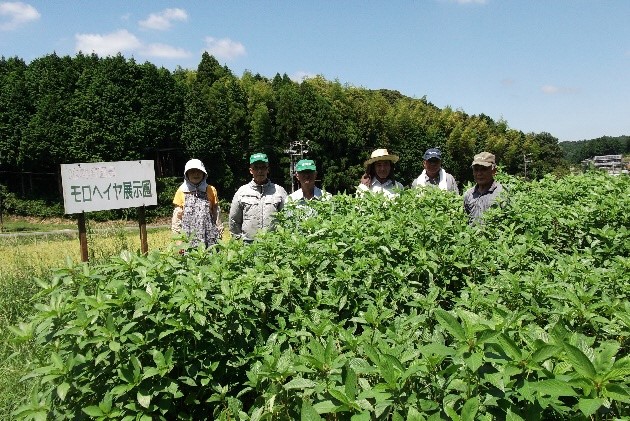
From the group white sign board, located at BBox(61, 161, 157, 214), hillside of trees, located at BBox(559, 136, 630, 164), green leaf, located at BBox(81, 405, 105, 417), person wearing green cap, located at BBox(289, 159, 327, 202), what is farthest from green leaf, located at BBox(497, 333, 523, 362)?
hillside of trees, located at BBox(559, 136, 630, 164)

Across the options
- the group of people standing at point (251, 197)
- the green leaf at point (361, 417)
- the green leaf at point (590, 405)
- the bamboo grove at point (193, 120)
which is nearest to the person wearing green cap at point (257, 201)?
the group of people standing at point (251, 197)

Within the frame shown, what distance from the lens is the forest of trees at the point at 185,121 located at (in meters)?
26.9

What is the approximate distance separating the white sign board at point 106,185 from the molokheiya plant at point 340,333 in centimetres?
353

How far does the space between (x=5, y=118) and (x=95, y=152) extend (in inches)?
229

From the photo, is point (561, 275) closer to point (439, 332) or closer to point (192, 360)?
point (439, 332)

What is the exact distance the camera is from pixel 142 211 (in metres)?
6.27

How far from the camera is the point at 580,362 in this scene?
124 centimetres

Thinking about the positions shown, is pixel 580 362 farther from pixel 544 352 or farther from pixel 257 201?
pixel 257 201

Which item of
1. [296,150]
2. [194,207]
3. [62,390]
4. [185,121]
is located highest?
[185,121]

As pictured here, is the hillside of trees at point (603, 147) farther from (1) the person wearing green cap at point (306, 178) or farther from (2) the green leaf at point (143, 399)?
(2) the green leaf at point (143, 399)

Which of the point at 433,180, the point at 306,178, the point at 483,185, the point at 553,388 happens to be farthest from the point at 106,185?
the point at 553,388

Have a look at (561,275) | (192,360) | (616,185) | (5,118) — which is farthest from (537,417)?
(5,118)

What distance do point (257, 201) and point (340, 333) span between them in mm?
3118

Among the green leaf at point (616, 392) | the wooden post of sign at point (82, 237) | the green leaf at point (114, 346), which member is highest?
the green leaf at point (616, 392)
